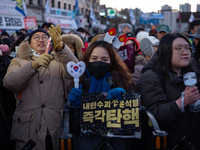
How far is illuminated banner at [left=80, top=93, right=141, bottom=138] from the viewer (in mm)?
1953

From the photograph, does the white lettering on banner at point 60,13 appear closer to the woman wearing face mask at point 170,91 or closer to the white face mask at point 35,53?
the white face mask at point 35,53

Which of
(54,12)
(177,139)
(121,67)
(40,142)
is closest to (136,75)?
(121,67)

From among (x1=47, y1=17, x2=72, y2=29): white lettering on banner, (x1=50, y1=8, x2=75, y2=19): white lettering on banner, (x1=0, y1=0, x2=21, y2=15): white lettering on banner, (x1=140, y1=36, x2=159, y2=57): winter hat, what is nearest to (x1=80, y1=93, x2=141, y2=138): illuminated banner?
(x1=140, y1=36, x2=159, y2=57): winter hat

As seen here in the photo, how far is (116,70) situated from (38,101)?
1.09 meters

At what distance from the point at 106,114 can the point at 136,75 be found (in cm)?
166

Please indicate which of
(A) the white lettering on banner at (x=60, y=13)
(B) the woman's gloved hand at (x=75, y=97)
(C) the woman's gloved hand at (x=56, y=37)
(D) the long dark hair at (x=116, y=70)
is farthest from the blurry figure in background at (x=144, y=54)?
(A) the white lettering on banner at (x=60, y=13)

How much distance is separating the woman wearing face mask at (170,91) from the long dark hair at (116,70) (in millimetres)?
140

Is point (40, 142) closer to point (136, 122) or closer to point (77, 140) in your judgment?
point (77, 140)

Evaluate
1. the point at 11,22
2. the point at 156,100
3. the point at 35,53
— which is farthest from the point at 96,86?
the point at 11,22

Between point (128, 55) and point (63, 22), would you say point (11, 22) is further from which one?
point (63, 22)

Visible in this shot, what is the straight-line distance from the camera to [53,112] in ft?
9.00

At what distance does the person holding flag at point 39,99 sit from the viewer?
2625 mm

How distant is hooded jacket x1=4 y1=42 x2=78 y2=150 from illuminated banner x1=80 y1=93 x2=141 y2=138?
0.85 m

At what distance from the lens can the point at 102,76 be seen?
2.35m
